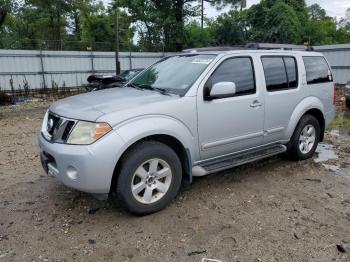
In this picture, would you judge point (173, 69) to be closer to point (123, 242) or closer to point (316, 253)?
point (123, 242)

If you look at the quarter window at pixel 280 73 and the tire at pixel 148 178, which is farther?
the quarter window at pixel 280 73

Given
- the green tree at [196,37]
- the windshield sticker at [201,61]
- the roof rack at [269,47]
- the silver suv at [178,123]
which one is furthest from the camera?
the green tree at [196,37]

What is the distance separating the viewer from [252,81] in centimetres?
447

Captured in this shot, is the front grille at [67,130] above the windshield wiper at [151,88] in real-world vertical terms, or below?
below

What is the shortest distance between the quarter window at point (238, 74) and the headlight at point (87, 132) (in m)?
1.53

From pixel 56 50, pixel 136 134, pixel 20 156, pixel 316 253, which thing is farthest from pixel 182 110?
pixel 56 50

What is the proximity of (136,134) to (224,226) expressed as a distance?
133cm

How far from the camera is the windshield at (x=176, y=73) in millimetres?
4055

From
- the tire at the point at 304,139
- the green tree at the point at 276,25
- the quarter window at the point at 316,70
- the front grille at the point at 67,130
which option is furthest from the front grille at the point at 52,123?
the green tree at the point at 276,25

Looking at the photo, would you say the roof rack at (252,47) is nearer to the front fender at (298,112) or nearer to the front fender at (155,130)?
the front fender at (298,112)

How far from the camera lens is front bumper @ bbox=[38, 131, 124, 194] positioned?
3.18m

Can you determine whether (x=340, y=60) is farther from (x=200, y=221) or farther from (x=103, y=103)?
(x=103, y=103)

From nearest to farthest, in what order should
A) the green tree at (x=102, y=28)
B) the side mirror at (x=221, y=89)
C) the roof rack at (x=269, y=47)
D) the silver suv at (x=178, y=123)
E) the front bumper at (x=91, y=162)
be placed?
the front bumper at (x=91, y=162)
the silver suv at (x=178, y=123)
the side mirror at (x=221, y=89)
the roof rack at (x=269, y=47)
the green tree at (x=102, y=28)

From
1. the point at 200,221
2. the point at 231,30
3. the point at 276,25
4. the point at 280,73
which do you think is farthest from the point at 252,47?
the point at 231,30
